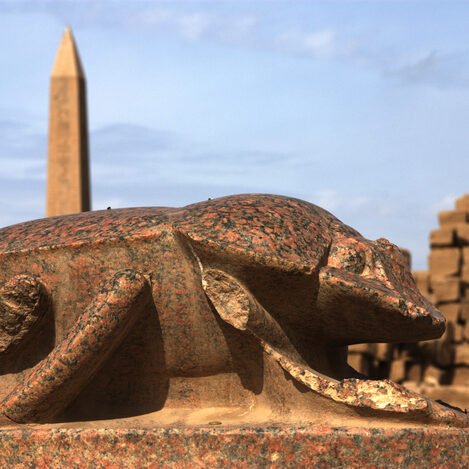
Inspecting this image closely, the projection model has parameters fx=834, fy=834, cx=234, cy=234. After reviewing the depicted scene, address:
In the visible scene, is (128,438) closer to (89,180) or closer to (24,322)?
(24,322)

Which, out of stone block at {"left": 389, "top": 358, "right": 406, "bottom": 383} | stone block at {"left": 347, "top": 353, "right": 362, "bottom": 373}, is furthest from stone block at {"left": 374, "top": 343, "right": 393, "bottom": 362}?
stone block at {"left": 347, "top": 353, "right": 362, "bottom": 373}

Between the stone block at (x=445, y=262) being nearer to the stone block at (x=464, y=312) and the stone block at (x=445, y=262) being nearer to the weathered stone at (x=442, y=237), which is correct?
the weathered stone at (x=442, y=237)

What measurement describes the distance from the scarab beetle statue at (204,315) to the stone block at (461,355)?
11.4 m

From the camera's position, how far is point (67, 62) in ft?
40.3

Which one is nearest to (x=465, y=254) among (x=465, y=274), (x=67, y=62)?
(x=465, y=274)

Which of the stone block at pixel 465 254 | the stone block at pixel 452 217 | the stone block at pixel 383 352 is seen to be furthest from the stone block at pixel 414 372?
the stone block at pixel 452 217

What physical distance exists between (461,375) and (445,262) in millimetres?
1995

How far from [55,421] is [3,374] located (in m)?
0.41

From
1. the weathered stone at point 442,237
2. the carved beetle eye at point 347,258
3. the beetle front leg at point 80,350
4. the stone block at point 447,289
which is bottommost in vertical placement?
the beetle front leg at point 80,350

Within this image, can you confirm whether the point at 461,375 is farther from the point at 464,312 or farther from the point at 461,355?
the point at 464,312

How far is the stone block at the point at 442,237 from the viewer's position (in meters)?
14.7

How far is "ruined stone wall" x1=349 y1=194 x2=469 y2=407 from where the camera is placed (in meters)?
13.9

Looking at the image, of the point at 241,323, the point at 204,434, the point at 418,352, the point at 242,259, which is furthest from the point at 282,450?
the point at 418,352

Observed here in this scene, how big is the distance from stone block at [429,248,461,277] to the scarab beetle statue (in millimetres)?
11459
